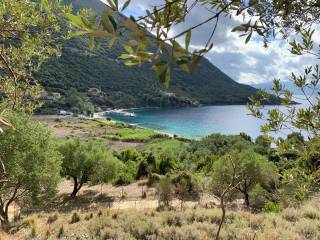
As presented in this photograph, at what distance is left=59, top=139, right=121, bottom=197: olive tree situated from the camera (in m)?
31.7

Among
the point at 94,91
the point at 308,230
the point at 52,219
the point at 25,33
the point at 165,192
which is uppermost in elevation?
the point at 25,33

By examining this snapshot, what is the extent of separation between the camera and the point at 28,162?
19.0 metres

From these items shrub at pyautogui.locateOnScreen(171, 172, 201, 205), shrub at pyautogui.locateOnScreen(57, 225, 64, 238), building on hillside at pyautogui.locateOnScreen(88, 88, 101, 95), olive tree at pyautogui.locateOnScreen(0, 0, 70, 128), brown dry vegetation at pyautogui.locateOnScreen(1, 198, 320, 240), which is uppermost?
olive tree at pyautogui.locateOnScreen(0, 0, 70, 128)

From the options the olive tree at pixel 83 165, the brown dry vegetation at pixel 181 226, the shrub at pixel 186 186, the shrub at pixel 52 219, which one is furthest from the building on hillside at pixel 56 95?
the brown dry vegetation at pixel 181 226

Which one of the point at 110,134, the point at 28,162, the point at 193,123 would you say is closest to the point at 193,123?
the point at 193,123

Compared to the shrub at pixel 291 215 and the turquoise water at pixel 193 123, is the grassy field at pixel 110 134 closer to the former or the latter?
the turquoise water at pixel 193 123

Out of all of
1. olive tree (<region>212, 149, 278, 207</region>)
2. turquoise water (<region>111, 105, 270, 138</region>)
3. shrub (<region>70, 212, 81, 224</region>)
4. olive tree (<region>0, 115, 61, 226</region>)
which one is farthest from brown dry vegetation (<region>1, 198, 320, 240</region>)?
turquoise water (<region>111, 105, 270, 138</region>)

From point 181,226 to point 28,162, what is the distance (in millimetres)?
8787

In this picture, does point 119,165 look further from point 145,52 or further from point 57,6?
point 145,52

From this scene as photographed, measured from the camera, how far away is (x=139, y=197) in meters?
30.6

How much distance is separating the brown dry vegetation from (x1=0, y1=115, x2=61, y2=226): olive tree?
3063mm

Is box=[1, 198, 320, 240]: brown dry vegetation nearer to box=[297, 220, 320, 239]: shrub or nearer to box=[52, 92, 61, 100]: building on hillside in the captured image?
box=[297, 220, 320, 239]: shrub

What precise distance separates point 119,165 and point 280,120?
104 feet

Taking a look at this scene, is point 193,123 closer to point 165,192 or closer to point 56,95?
point 56,95
